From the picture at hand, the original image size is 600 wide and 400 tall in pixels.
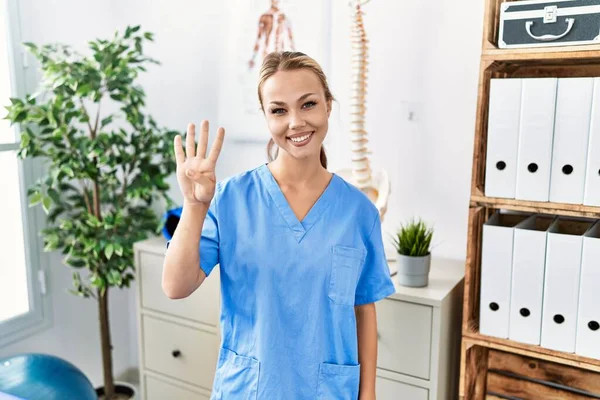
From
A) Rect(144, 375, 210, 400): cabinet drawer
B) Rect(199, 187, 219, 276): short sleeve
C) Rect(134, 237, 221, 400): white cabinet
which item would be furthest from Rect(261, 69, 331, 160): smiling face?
Rect(144, 375, 210, 400): cabinet drawer

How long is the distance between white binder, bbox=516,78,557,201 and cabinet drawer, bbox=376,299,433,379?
43 cm

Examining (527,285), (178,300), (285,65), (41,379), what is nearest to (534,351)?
(527,285)

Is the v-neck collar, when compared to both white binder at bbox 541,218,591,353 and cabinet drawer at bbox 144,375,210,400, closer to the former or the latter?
white binder at bbox 541,218,591,353

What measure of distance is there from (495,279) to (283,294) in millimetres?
641

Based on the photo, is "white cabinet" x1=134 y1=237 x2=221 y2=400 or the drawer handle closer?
the drawer handle

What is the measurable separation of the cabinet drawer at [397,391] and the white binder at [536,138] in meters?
0.62

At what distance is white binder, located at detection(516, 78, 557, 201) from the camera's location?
1.35m

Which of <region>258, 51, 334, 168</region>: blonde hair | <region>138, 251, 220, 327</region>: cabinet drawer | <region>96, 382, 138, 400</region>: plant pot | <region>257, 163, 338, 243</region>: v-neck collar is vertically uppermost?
<region>258, 51, 334, 168</region>: blonde hair

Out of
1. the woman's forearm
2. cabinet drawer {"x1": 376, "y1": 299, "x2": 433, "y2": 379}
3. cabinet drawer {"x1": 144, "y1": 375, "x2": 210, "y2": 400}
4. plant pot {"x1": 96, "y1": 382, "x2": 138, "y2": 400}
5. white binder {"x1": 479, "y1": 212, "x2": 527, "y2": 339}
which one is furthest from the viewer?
plant pot {"x1": 96, "y1": 382, "x2": 138, "y2": 400}

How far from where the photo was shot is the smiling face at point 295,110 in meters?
1.10

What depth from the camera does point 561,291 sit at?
1384 millimetres

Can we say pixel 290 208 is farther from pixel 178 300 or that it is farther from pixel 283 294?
pixel 178 300

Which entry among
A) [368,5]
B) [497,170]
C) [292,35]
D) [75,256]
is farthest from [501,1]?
[75,256]

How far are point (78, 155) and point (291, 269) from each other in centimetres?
117
